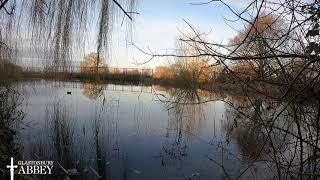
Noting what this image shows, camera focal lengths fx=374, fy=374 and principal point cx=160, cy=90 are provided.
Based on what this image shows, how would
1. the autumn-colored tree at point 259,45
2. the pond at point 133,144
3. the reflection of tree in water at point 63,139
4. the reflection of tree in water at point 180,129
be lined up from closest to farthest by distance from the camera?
the autumn-colored tree at point 259,45, the pond at point 133,144, the reflection of tree in water at point 63,139, the reflection of tree in water at point 180,129

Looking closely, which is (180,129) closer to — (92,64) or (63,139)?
(63,139)

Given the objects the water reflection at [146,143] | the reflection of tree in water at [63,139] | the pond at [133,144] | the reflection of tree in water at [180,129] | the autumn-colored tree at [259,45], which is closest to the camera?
the autumn-colored tree at [259,45]

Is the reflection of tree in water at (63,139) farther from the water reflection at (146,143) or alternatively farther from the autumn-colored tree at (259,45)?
the autumn-colored tree at (259,45)

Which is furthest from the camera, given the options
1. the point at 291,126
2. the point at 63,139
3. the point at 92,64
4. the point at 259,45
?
the point at 63,139

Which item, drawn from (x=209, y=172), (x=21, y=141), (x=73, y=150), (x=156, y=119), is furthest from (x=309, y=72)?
(x=156, y=119)

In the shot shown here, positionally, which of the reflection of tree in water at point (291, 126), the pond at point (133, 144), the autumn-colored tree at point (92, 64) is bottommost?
the pond at point (133, 144)

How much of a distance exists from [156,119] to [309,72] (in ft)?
31.5

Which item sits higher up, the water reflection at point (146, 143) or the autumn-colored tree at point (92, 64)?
the autumn-colored tree at point (92, 64)

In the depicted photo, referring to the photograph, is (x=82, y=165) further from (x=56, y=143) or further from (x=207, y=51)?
(x=207, y=51)

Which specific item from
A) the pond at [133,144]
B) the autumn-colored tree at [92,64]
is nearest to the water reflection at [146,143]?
the pond at [133,144]

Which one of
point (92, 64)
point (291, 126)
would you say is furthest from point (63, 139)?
point (92, 64)

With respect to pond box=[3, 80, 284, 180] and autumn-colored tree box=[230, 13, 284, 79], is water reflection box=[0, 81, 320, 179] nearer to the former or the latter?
pond box=[3, 80, 284, 180]

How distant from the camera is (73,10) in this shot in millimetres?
2604

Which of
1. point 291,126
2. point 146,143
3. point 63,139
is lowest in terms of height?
point 146,143
